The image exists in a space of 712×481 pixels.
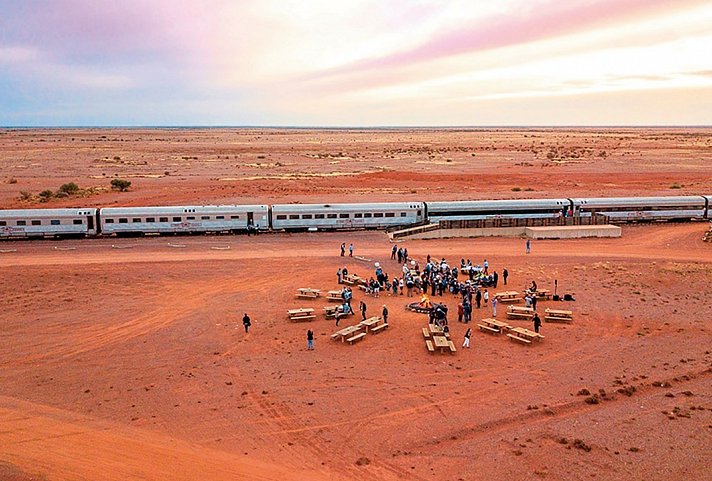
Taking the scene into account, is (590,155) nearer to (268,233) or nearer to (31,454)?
(268,233)

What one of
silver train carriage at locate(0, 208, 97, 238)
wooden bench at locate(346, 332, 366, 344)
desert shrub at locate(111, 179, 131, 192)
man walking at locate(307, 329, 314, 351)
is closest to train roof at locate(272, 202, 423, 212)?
silver train carriage at locate(0, 208, 97, 238)

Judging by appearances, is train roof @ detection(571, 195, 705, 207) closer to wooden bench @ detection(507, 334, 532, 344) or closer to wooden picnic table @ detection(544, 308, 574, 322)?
wooden picnic table @ detection(544, 308, 574, 322)

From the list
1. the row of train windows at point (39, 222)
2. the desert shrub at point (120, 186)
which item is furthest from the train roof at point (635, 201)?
the desert shrub at point (120, 186)

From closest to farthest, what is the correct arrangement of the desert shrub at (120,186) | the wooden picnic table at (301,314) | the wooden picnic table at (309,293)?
1. the wooden picnic table at (301,314)
2. the wooden picnic table at (309,293)
3. the desert shrub at (120,186)

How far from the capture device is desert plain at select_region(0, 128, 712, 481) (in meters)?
16.9

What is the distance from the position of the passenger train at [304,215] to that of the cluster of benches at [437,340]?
25.3 meters

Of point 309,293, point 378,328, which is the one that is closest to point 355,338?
point 378,328

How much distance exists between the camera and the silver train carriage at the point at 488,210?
51000 mm

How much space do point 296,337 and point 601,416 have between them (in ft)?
43.2

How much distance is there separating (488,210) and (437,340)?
28.5 m

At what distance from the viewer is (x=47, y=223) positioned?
47500 millimetres

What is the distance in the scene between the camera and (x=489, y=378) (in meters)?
22.2

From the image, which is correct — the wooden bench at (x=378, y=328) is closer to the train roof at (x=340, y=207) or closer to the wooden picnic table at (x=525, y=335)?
the wooden picnic table at (x=525, y=335)

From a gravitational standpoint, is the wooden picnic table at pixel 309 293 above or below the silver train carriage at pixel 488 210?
below
